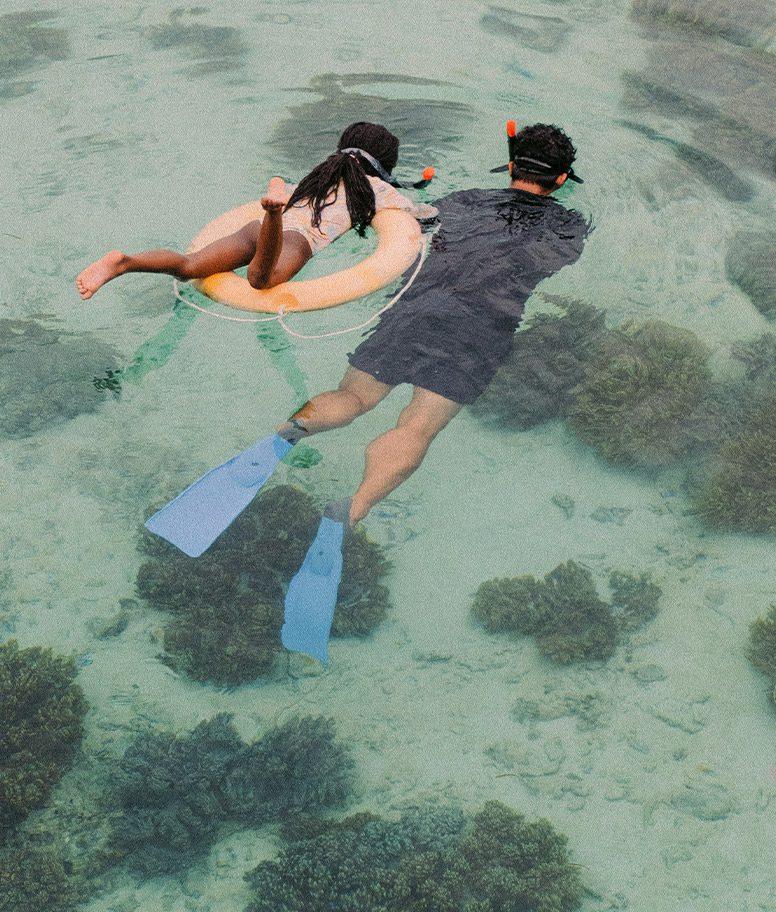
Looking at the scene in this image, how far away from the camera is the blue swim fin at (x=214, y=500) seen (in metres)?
4.39

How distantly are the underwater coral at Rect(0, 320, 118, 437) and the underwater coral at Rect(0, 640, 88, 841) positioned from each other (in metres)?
1.87

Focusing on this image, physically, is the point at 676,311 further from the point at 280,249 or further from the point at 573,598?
the point at 280,249

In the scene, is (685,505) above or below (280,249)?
below

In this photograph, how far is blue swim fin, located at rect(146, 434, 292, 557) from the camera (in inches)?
173

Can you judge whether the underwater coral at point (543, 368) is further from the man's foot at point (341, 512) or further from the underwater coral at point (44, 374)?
the underwater coral at point (44, 374)

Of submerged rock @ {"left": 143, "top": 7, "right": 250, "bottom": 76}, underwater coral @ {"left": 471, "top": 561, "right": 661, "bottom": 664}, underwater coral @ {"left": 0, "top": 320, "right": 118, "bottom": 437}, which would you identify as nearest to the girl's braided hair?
underwater coral @ {"left": 0, "top": 320, "right": 118, "bottom": 437}

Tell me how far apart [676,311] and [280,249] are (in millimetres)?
3536

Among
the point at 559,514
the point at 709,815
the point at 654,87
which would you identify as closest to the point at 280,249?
the point at 559,514

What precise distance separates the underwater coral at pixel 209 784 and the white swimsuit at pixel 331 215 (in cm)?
267

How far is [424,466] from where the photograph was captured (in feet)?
18.2

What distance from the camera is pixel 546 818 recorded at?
404 cm

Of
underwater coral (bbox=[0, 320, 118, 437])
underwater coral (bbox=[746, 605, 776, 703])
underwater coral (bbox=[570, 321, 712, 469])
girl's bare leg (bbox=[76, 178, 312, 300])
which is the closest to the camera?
girl's bare leg (bbox=[76, 178, 312, 300])

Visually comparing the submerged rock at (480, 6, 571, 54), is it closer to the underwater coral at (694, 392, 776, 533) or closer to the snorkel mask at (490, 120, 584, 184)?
the snorkel mask at (490, 120, 584, 184)

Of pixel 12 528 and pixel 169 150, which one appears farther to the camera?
pixel 169 150
